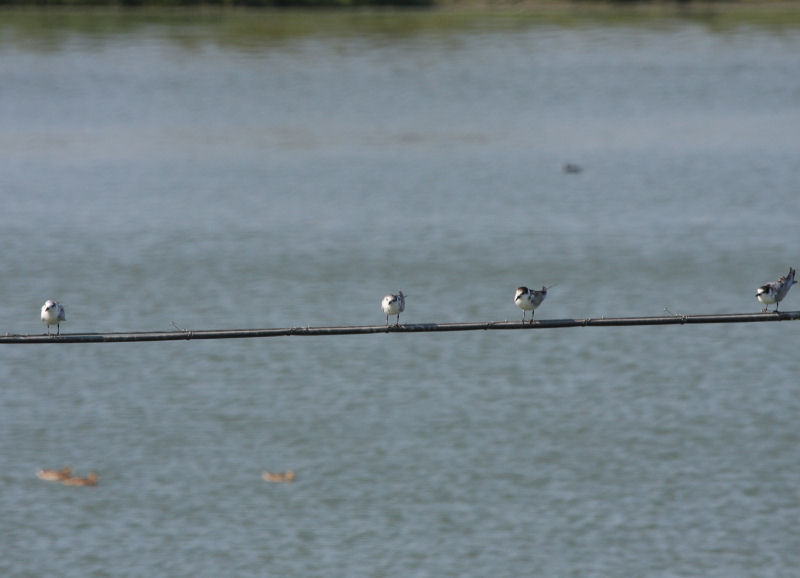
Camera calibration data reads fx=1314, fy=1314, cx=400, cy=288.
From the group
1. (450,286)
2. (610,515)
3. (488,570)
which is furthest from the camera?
(450,286)

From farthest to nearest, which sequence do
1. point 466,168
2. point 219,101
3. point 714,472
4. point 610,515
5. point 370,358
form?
point 219,101 < point 466,168 < point 370,358 < point 714,472 < point 610,515

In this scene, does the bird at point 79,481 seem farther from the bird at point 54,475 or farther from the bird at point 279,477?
the bird at point 279,477

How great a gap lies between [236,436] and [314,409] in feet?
9.89

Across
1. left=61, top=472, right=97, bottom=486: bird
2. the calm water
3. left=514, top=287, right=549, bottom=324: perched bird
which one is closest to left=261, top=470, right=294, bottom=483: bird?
the calm water

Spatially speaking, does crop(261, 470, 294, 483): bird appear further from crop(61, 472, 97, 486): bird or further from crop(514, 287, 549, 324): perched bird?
crop(514, 287, 549, 324): perched bird

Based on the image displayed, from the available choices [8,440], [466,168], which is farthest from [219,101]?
[8,440]

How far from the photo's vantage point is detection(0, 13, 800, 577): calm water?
31.9 meters

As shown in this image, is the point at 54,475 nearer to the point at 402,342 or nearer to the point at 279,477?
the point at 279,477

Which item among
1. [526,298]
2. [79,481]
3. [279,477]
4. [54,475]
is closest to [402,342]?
[279,477]

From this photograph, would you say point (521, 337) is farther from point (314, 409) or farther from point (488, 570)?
point (488, 570)

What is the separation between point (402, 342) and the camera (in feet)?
153

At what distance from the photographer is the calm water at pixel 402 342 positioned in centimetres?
3194

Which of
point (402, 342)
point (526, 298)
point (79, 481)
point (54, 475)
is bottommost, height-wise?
point (79, 481)

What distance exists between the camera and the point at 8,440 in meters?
37.1
